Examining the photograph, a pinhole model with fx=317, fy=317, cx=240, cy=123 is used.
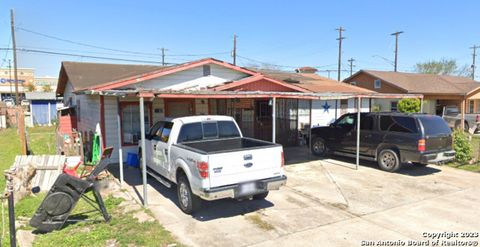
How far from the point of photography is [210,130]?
7145mm

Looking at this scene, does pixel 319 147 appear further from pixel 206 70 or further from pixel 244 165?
pixel 244 165

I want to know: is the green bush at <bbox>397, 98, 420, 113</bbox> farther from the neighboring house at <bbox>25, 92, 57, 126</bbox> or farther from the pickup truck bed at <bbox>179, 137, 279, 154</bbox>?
the neighboring house at <bbox>25, 92, 57, 126</bbox>

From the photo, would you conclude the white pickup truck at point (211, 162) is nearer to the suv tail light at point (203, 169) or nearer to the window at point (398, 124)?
the suv tail light at point (203, 169)

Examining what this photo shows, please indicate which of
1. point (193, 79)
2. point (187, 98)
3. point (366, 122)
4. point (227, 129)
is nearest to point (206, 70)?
point (193, 79)

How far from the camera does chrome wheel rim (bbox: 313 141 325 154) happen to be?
38.4 ft

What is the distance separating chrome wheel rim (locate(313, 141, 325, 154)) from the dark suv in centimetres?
59

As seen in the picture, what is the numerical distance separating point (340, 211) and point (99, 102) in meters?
8.28

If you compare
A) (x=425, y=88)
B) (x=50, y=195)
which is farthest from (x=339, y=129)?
(x=425, y=88)

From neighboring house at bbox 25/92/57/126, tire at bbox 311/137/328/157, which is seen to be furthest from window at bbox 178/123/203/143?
neighboring house at bbox 25/92/57/126

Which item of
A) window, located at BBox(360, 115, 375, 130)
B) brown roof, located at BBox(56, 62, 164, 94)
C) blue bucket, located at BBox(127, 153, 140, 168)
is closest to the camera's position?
window, located at BBox(360, 115, 375, 130)

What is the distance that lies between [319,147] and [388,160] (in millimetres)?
2819

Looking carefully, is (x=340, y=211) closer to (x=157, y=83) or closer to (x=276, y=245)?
(x=276, y=245)

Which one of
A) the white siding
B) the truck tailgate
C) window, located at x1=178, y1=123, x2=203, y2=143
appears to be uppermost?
the white siding

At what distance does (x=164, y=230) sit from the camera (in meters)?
5.23
